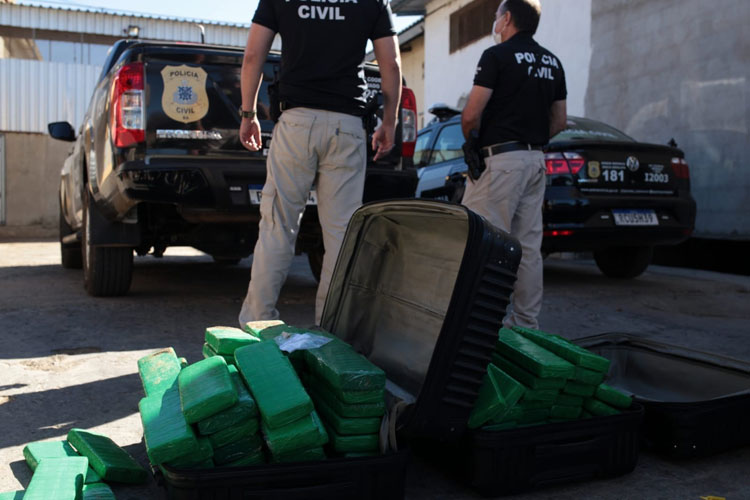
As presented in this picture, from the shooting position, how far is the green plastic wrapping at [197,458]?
1.70m

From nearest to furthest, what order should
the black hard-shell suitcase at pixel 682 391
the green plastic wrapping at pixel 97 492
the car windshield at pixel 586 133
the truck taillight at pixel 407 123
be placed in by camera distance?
the green plastic wrapping at pixel 97 492, the black hard-shell suitcase at pixel 682 391, the truck taillight at pixel 407 123, the car windshield at pixel 586 133

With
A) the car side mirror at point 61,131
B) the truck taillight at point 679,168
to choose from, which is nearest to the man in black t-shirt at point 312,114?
the truck taillight at point 679,168

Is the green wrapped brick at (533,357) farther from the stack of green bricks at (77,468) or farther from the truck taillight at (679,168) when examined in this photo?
the truck taillight at (679,168)

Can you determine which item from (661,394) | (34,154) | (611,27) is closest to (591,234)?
(661,394)

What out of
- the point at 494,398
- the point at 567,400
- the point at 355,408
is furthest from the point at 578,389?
the point at 355,408

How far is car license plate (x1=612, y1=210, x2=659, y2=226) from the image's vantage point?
5.72 meters

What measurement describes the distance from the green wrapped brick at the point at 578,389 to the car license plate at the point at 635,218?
12.6ft

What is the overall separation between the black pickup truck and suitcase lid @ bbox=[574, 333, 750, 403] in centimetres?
199

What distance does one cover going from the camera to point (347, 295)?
2.67 m

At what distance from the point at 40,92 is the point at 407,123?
1393 centimetres

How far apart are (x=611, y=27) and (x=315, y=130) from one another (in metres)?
7.99

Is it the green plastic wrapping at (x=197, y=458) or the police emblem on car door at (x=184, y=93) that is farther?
the police emblem on car door at (x=184, y=93)

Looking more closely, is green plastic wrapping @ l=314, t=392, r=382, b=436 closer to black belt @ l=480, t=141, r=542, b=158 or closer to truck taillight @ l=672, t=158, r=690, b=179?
black belt @ l=480, t=141, r=542, b=158

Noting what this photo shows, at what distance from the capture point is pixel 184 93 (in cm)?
426
